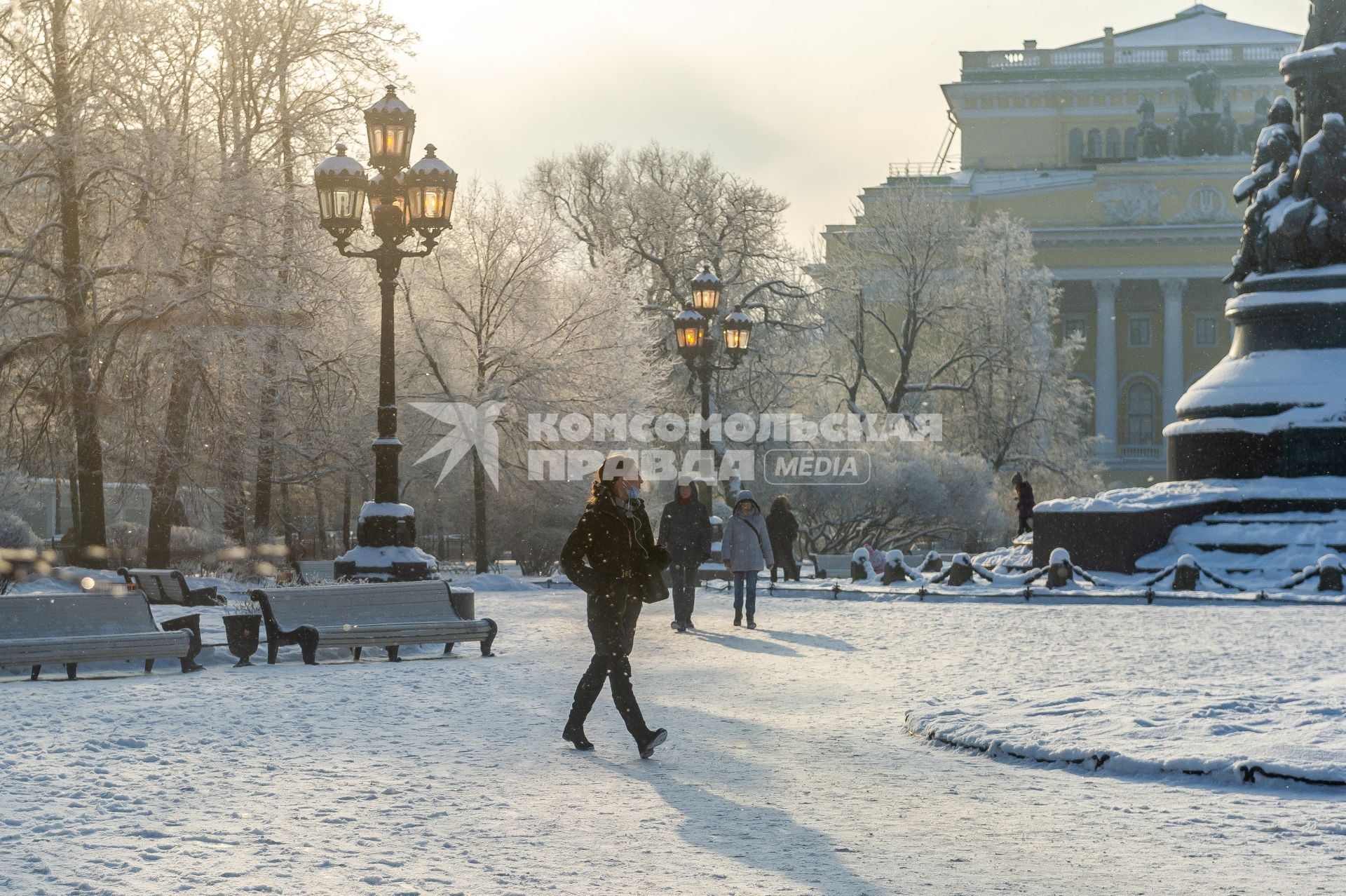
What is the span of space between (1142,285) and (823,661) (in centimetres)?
6134

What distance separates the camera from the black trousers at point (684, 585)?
17703 mm

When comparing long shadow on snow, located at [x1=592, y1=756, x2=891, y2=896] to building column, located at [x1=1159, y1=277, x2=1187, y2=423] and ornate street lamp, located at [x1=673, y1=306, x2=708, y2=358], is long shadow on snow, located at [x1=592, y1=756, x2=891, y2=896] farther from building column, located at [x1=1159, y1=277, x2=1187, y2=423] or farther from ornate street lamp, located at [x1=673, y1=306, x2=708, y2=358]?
building column, located at [x1=1159, y1=277, x2=1187, y2=423]

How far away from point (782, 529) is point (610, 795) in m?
20.9

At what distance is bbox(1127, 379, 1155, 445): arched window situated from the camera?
71.5 m

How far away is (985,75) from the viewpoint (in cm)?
7625

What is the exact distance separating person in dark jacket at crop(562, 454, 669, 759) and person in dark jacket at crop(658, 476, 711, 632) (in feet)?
26.9

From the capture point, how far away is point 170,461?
960 inches

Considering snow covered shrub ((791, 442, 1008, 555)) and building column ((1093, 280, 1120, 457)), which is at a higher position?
building column ((1093, 280, 1120, 457))

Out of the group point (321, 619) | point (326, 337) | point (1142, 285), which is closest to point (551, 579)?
point (326, 337)

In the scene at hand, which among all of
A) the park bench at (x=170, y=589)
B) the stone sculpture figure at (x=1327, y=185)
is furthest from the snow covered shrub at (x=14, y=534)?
the stone sculpture figure at (x=1327, y=185)

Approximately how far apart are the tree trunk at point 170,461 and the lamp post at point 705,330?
720 cm

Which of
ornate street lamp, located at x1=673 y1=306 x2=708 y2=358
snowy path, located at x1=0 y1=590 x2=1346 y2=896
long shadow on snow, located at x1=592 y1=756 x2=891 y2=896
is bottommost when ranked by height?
long shadow on snow, located at x1=592 y1=756 x2=891 y2=896

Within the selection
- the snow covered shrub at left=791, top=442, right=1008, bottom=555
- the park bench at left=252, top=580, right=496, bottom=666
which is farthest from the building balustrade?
the park bench at left=252, top=580, right=496, bottom=666

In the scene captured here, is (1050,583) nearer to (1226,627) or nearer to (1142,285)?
(1226,627)
